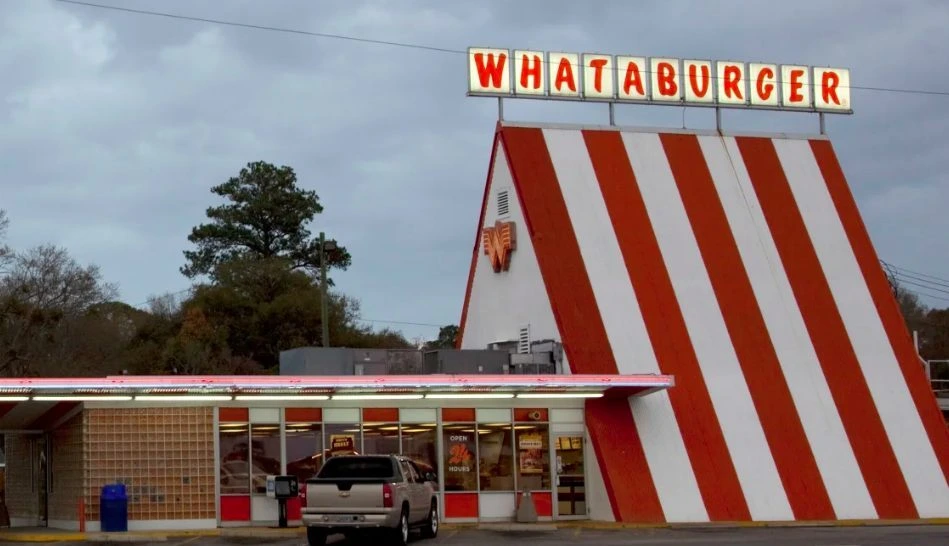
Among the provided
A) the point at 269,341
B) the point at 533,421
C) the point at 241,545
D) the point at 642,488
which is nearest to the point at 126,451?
the point at 241,545

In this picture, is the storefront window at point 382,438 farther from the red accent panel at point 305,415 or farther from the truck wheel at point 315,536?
the truck wheel at point 315,536

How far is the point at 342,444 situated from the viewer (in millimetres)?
32469

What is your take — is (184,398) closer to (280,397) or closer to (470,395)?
(280,397)

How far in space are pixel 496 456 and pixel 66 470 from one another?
36.3 ft

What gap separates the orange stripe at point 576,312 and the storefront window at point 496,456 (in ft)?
7.62

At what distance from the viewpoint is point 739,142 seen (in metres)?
40.3

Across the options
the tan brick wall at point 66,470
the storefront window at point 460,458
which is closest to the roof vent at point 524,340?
the storefront window at point 460,458

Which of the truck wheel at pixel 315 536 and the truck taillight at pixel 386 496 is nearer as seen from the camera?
the truck taillight at pixel 386 496

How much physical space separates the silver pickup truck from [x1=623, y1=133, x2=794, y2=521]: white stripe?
12064 mm

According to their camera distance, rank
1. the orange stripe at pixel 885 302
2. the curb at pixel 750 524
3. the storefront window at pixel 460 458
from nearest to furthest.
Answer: the curb at pixel 750 524 < the storefront window at pixel 460 458 < the orange stripe at pixel 885 302

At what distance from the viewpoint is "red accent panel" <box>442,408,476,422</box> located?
33419mm

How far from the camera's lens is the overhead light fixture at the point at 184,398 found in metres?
30.5

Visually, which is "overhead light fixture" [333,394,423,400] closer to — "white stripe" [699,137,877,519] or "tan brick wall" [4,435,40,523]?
"tan brick wall" [4,435,40,523]

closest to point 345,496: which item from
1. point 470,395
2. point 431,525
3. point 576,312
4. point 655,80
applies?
point 431,525
